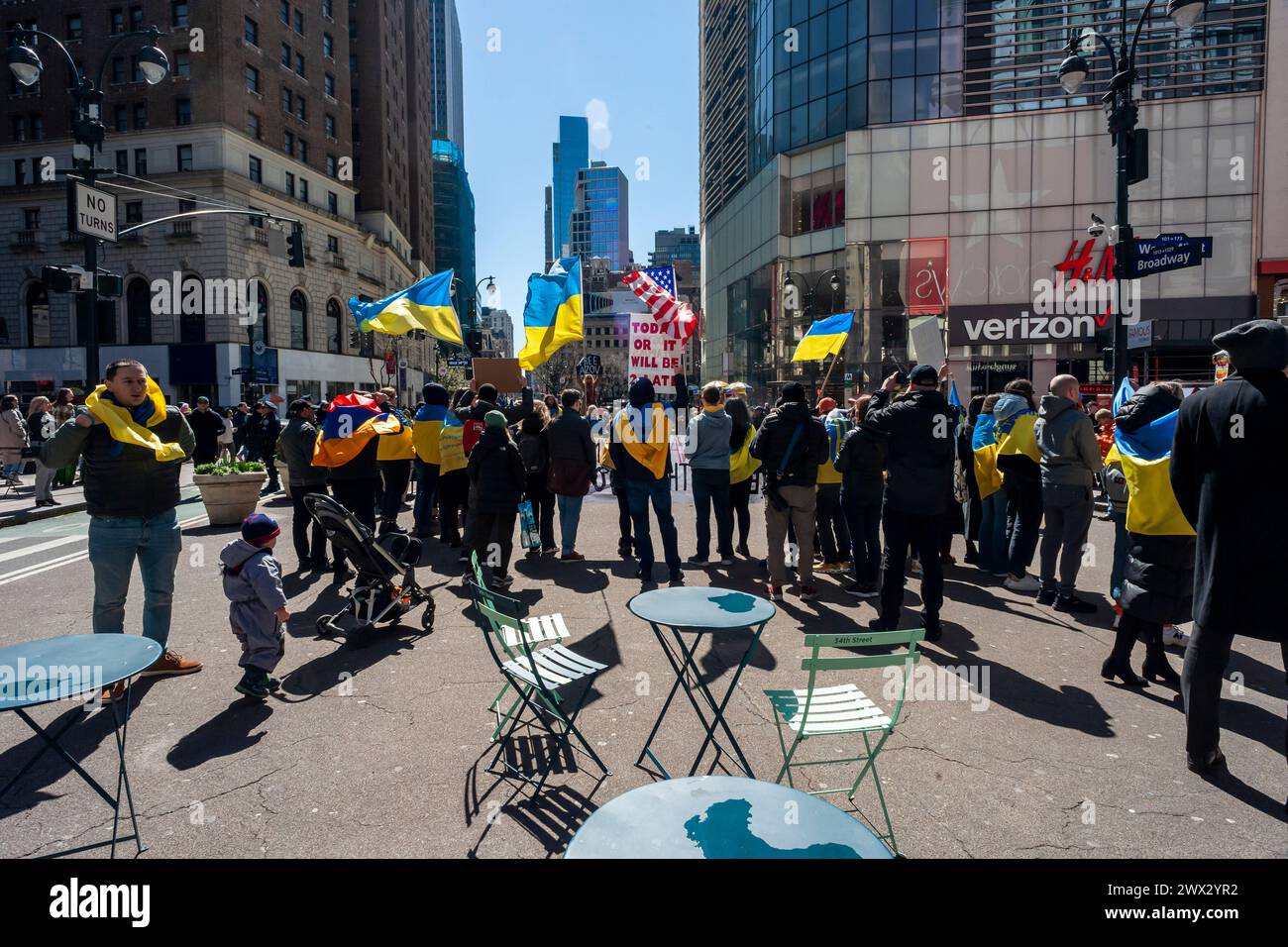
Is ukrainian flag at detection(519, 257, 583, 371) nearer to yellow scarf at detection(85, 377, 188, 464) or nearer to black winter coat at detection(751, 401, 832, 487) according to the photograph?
black winter coat at detection(751, 401, 832, 487)

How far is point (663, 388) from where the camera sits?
1024 cm

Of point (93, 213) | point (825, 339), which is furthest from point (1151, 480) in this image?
point (93, 213)

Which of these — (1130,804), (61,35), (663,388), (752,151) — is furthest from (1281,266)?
(61,35)

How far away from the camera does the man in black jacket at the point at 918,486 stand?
233 inches

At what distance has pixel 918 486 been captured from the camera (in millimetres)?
5914

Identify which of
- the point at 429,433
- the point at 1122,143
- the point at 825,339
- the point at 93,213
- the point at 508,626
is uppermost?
the point at 1122,143

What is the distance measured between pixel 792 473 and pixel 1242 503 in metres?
3.71

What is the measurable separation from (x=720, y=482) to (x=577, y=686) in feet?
13.2

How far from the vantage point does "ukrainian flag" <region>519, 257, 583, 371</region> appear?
32.8ft

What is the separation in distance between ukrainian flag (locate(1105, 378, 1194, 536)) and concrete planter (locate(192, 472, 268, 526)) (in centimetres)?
1080

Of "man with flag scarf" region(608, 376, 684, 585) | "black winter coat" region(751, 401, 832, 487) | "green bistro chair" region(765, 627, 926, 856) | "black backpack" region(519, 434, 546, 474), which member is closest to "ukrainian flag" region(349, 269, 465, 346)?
"black backpack" region(519, 434, 546, 474)

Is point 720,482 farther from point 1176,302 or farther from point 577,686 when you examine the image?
point 1176,302

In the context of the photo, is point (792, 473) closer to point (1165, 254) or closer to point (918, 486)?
point (918, 486)
